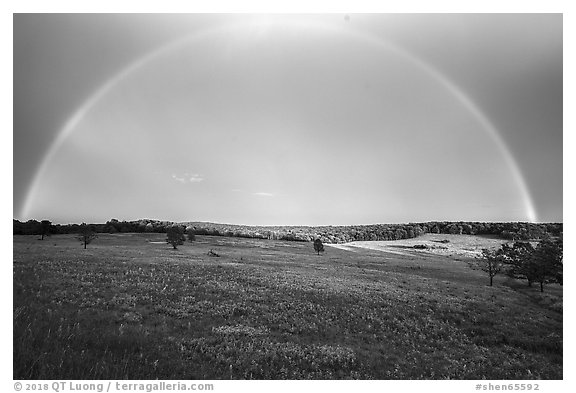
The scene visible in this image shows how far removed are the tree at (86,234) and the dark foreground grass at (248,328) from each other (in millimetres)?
5348

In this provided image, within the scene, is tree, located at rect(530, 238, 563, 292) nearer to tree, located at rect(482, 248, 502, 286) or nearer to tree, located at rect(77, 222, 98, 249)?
tree, located at rect(482, 248, 502, 286)

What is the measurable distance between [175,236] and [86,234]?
36.4 feet

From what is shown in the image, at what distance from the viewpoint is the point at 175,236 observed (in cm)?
3659

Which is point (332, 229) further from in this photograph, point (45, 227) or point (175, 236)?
point (45, 227)

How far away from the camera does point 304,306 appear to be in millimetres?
13789

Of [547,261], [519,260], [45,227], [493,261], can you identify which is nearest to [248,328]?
[45,227]

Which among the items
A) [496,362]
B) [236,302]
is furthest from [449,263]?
[236,302]

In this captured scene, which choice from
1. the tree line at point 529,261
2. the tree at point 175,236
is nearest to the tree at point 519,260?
the tree line at point 529,261

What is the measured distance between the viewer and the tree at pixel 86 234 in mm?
24231

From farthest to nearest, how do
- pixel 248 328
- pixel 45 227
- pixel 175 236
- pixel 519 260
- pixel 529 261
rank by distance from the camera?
1. pixel 175 236
2. pixel 519 260
3. pixel 529 261
4. pixel 45 227
5. pixel 248 328

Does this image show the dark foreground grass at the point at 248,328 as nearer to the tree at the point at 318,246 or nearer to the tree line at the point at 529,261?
the tree line at the point at 529,261

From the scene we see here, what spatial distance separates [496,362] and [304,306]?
7.37 meters

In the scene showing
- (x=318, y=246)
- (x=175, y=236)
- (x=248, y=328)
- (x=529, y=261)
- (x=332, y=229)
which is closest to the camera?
(x=248, y=328)

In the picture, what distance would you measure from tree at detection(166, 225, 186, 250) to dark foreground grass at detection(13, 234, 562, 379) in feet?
49.7
